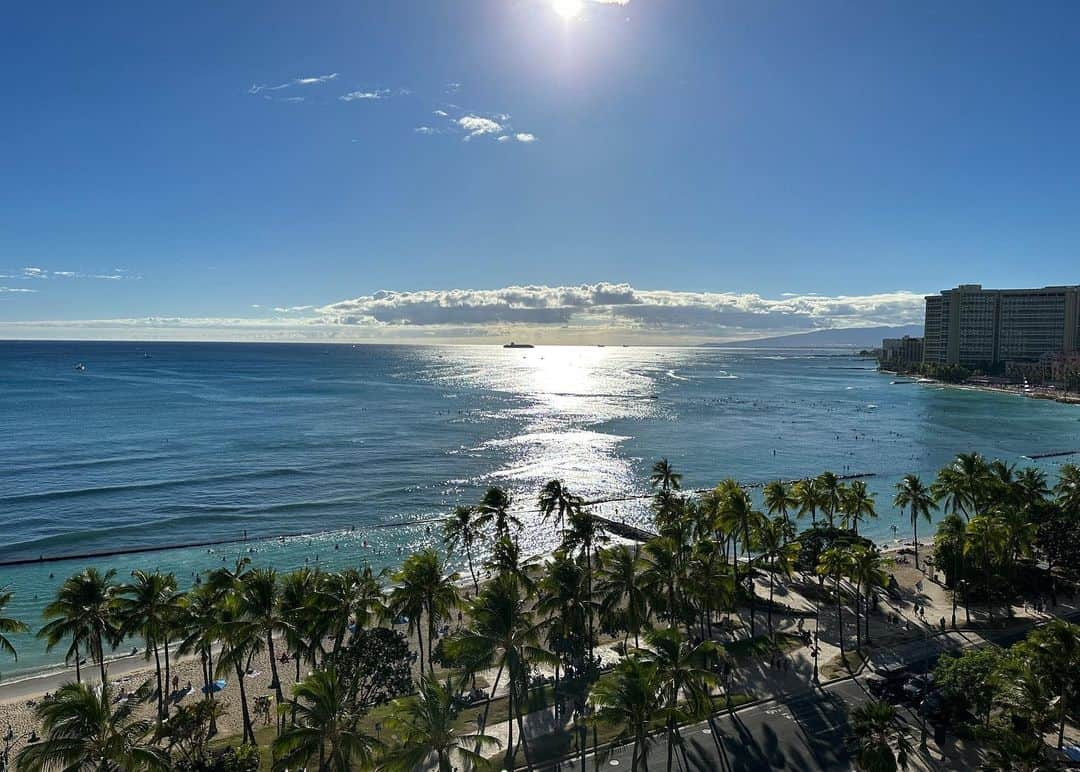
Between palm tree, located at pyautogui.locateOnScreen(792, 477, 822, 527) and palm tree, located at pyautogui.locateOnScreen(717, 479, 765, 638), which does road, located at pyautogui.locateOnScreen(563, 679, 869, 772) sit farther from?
palm tree, located at pyautogui.locateOnScreen(792, 477, 822, 527)

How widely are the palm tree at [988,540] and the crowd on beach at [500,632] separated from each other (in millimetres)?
142

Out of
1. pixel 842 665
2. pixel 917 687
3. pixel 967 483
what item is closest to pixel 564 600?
pixel 842 665

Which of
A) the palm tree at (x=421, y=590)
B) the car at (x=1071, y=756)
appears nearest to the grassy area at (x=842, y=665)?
the car at (x=1071, y=756)

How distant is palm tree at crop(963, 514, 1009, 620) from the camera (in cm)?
4416

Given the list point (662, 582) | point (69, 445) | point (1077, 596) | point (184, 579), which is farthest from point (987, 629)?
point (69, 445)

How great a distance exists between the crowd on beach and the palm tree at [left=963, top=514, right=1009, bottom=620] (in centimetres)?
14

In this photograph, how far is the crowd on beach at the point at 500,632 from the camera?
22.5m

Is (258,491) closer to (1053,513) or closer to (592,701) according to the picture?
(592,701)

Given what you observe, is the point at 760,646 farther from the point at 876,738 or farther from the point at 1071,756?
the point at 1071,756

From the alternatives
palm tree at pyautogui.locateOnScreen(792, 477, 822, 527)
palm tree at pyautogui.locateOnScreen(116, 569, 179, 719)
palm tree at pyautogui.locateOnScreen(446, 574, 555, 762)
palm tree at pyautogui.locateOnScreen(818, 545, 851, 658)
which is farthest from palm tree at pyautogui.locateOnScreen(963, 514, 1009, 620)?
palm tree at pyautogui.locateOnScreen(116, 569, 179, 719)

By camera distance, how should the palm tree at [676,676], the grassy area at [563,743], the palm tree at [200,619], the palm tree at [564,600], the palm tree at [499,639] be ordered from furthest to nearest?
the palm tree at [564,600]
the palm tree at [200,619]
the grassy area at [563,743]
the palm tree at [499,639]
the palm tree at [676,676]

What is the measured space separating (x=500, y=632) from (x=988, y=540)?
3705 cm

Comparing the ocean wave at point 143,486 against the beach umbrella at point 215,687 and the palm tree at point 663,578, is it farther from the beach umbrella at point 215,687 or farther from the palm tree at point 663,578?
the palm tree at point 663,578

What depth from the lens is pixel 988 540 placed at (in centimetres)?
4438
